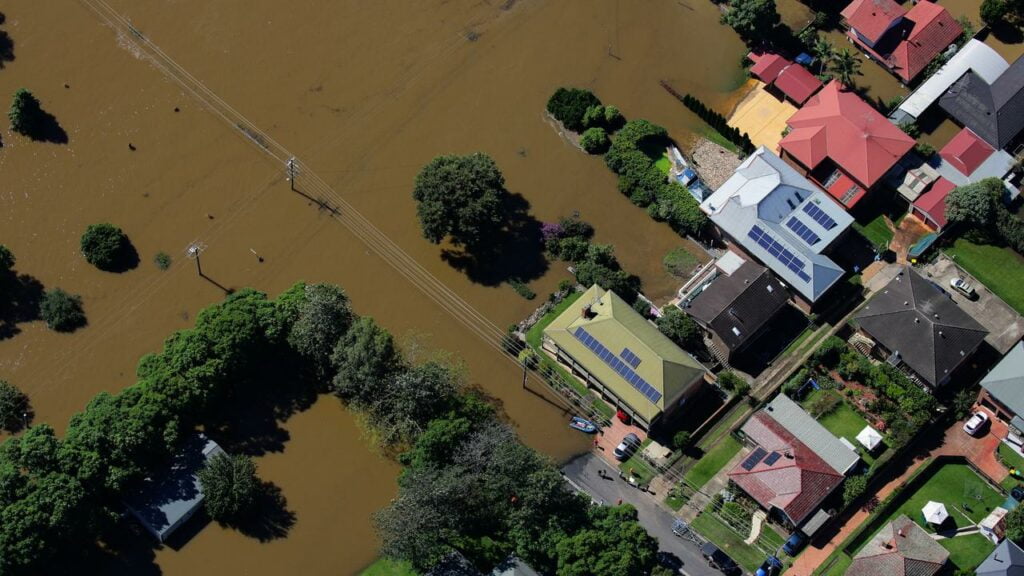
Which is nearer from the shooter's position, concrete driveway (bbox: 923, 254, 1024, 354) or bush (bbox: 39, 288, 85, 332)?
bush (bbox: 39, 288, 85, 332)

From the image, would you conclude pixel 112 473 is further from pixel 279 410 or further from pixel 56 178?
pixel 56 178

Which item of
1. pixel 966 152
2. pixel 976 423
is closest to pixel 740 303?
pixel 976 423

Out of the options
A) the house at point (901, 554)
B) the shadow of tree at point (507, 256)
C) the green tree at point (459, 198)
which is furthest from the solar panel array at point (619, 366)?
the house at point (901, 554)

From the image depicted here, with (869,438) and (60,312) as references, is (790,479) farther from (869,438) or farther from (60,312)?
(60,312)

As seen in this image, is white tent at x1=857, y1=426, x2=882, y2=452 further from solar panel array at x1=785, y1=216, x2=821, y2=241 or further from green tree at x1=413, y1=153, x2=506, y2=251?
green tree at x1=413, y1=153, x2=506, y2=251

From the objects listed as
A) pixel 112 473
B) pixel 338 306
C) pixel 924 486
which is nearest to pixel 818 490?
pixel 924 486

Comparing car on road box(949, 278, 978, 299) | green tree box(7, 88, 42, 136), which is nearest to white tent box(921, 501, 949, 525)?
car on road box(949, 278, 978, 299)
